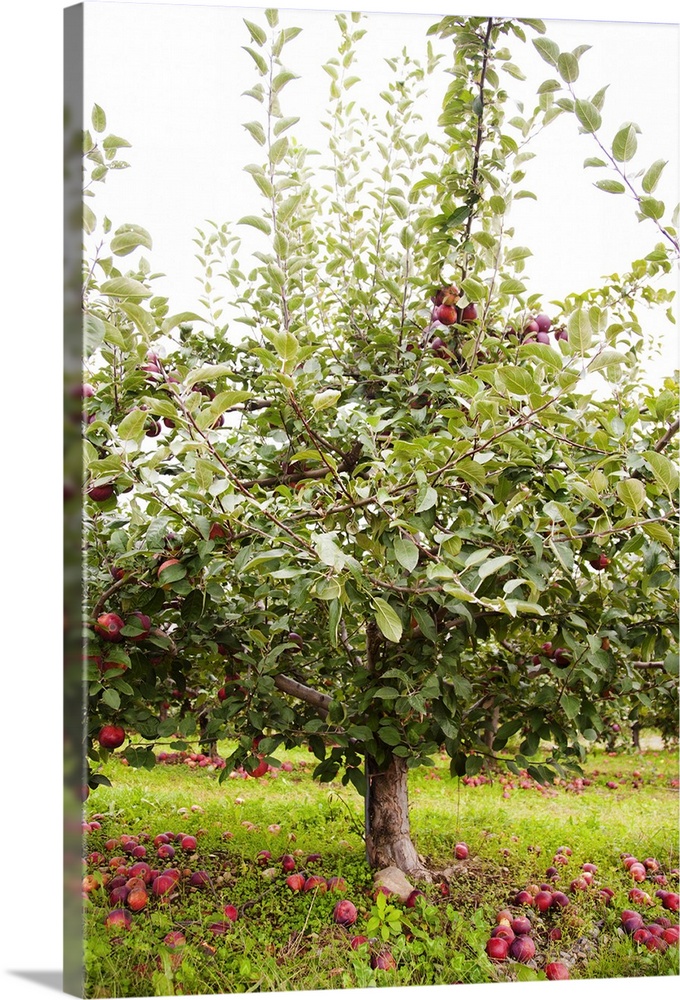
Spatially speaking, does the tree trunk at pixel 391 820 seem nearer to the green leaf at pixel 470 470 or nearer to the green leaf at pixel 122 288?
the green leaf at pixel 470 470

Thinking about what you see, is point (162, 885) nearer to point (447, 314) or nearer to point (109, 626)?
point (109, 626)

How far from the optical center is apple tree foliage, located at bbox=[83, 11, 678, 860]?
1135 millimetres

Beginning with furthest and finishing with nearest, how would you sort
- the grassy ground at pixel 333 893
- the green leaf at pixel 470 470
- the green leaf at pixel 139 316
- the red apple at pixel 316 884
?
the red apple at pixel 316 884
the grassy ground at pixel 333 893
the green leaf at pixel 470 470
the green leaf at pixel 139 316

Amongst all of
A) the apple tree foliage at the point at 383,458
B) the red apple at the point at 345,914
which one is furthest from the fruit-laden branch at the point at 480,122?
the red apple at the point at 345,914

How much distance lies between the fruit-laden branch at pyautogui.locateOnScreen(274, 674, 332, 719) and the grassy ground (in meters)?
0.38

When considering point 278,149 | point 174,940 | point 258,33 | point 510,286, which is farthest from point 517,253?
point 174,940

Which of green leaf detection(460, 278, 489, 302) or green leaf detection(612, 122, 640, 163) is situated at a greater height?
green leaf detection(612, 122, 640, 163)

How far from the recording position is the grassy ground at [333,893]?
1461mm

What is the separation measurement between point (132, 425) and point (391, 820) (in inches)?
43.3

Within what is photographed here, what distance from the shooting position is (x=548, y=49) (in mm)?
1174

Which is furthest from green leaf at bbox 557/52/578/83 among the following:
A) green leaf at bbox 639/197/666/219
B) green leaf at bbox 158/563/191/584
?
green leaf at bbox 158/563/191/584

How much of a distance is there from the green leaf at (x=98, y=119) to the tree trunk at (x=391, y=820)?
1.28 metres

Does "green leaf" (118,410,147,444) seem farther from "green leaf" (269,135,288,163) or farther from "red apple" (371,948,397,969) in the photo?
"red apple" (371,948,397,969)

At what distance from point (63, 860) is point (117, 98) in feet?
4.05
